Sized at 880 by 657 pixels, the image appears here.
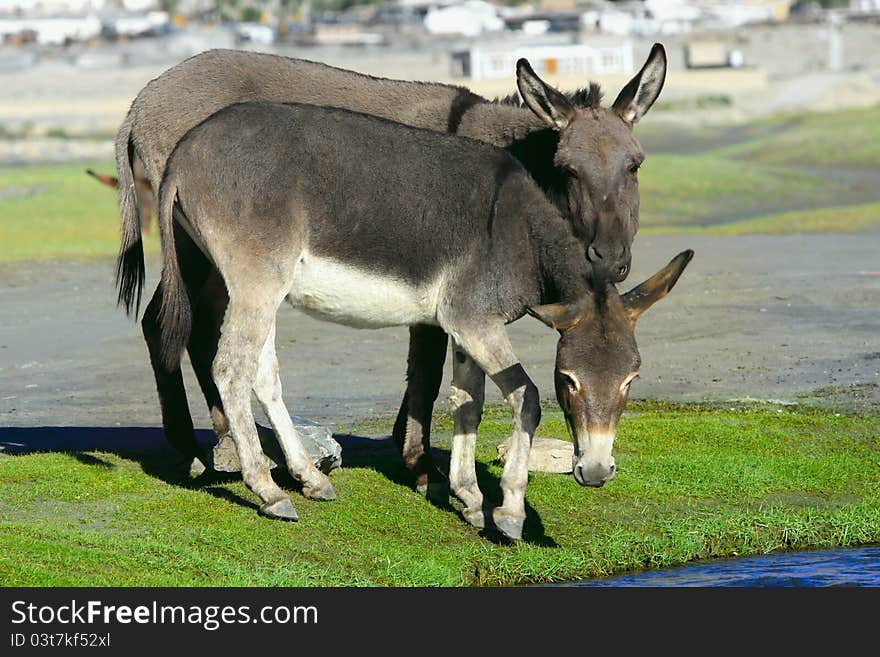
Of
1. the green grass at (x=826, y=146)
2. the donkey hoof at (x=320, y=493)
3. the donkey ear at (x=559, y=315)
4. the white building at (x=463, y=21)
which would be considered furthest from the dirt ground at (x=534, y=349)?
the white building at (x=463, y=21)

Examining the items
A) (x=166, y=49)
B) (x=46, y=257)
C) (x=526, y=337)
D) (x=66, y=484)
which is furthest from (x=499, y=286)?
(x=166, y=49)

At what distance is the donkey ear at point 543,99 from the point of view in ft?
31.9

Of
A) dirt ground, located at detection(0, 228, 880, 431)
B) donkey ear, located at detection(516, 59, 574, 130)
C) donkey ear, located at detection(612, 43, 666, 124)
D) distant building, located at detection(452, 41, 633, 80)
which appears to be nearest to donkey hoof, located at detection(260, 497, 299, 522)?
donkey ear, located at detection(516, 59, 574, 130)

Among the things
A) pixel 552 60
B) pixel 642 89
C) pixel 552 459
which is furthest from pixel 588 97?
pixel 552 60

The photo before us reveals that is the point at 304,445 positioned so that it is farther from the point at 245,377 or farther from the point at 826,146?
the point at 826,146

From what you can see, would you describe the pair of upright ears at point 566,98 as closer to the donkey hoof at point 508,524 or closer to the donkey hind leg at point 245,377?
the donkey hind leg at point 245,377

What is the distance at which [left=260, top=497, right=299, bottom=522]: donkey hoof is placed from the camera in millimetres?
9547

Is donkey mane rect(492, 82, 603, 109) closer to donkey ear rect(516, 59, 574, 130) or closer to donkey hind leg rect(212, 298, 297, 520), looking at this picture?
donkey ear rect(516, 59, 574, 130)

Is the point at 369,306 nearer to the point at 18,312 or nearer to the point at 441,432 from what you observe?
the point at 441,432

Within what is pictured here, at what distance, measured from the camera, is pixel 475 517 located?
987 cm

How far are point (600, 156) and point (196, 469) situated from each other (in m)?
3.62

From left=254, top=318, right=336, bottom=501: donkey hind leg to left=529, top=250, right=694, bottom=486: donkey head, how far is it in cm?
195

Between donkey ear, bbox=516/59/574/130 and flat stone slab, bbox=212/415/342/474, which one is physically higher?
donkey ear, bbox=516/59/574/130
